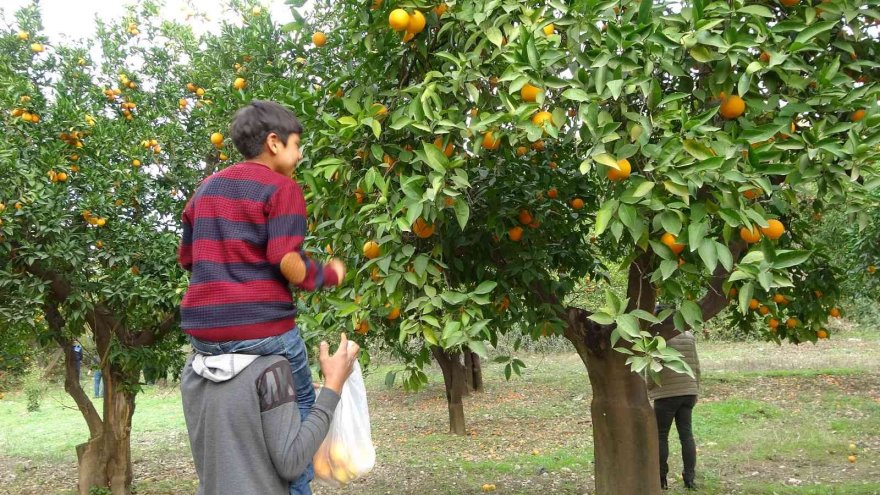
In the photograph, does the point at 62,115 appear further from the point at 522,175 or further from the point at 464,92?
Answer: the point at 464,92

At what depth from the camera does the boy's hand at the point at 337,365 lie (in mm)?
2004

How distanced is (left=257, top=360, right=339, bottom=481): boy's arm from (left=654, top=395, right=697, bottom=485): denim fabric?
459 cm

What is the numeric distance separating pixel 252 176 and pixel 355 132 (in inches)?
31.2

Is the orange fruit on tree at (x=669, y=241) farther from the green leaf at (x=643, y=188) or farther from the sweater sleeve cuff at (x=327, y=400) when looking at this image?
the sweater sleeve cuff at (x=327, y=400)

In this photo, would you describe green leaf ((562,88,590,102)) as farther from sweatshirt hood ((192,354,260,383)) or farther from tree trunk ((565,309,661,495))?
tree trunk ((565,309,661,495))

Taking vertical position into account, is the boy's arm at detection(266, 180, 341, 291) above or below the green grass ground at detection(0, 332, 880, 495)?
above

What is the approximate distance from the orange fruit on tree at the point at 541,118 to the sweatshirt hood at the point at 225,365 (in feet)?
3.72

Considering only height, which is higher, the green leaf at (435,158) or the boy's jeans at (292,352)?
the green leaf at (435,158)

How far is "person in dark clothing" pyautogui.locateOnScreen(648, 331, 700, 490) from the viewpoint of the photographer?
19.2 ft

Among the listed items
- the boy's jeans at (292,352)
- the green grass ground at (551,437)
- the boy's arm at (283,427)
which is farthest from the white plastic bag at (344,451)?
the green grass ground at (551,437)

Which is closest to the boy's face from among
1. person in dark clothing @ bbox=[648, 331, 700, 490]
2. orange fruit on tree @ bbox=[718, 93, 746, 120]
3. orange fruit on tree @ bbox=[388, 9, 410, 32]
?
orange fruit on tree @ bbox=[388, 9, 410, 32]

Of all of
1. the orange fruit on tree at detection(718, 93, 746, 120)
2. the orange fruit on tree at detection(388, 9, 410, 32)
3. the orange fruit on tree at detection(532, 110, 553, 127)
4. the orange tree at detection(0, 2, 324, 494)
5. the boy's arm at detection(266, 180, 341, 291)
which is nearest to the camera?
the boy's arm at detection(266, 180, 341, 291)

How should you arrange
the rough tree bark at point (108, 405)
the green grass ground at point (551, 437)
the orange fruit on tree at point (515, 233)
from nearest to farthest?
1. the orange fruit on tree at point (515, 233)
2. the rough tree bark at point (108, 405)
3. the green grass ground at point (551, 437)

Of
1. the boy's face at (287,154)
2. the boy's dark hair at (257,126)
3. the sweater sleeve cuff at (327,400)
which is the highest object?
the boy's dark hair at (257,126)
